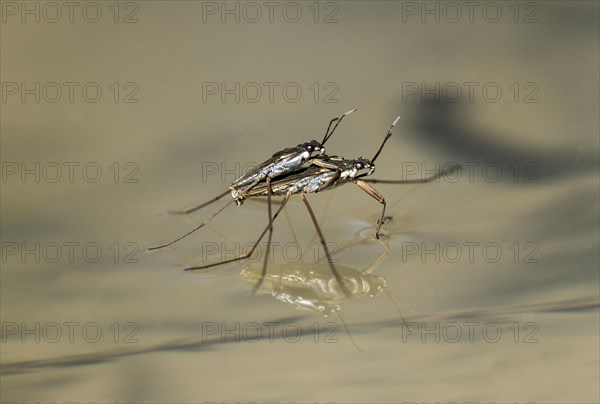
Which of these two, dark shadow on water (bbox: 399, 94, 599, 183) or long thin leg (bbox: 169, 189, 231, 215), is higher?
dark shadow on water (bbox: 399, 94, 599, 183)

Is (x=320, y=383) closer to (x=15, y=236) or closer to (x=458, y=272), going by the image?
Answer: (x=458, y=272)

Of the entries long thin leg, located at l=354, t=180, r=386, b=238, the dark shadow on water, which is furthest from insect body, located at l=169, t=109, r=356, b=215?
the dark shadow on water

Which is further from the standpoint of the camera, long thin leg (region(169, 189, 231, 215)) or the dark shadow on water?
the dark shadow on water

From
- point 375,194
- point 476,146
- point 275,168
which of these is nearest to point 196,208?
point 275,168

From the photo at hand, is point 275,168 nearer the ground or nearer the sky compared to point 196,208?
nearer the sky

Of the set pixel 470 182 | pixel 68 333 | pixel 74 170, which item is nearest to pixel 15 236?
pixel 74 170

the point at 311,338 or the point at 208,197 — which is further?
the point at 208,197

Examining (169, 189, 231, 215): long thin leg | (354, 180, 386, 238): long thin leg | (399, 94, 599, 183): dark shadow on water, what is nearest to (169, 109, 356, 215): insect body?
(169, 189, 231, 215): long thin leg

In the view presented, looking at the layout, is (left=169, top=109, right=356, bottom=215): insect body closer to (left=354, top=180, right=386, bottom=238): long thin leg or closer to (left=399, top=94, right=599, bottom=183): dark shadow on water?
(left=354, top=180, right=386, bottom=238): long thin leg

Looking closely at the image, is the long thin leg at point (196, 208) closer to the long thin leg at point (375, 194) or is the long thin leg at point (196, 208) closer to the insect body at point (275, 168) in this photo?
the insect body at point (275, 168)

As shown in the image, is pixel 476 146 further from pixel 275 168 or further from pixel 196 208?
pixel 196 208

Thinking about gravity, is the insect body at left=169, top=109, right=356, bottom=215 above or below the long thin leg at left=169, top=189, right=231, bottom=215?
above
